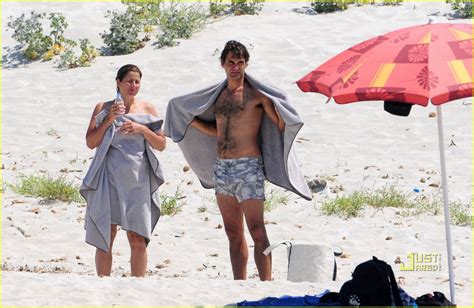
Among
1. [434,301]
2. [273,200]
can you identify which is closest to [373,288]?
[434,301]

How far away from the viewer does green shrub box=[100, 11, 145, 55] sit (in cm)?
1419

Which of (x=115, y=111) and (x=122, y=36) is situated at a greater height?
(x=115, y=111)

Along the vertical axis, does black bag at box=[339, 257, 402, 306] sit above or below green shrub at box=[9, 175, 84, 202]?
above

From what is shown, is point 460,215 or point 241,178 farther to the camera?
point 460,215

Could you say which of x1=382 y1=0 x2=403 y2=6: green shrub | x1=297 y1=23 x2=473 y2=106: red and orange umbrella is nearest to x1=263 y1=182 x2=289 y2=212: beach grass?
x1=297 y1=23 x2=473 y2=106: red and orange umbrella

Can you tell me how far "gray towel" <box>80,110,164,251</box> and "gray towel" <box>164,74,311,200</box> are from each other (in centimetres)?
24

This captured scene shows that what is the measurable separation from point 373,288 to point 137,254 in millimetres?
1913

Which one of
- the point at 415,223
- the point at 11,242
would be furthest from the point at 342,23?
the point at 11,242

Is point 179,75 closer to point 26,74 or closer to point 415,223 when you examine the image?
point 26,74

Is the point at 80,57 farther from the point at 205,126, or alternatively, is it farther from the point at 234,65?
the point at 234,65

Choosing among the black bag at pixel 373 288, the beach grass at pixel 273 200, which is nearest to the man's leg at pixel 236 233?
the black bag at pixel 373 288

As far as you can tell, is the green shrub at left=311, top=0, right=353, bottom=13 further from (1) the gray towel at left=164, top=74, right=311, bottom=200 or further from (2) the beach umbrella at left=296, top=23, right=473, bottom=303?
(2) the beach umbrella at left=296, top=23, right=473, bottom=303

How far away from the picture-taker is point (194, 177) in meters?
9.92

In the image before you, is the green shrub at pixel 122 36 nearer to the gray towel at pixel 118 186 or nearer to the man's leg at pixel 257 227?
the gray towel at pixel 118 186
